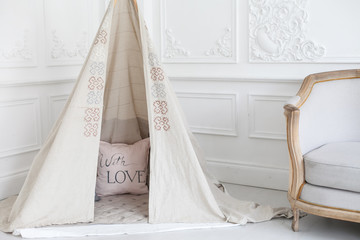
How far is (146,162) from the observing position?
324 centimetres

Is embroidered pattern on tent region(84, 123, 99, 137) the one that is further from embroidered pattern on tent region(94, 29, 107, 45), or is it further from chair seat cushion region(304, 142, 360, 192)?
chair seat cushion region(304, 142, 360, 192)

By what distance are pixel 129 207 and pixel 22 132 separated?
1003mm

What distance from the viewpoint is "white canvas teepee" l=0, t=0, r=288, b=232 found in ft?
9.20

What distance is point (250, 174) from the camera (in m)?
3.63

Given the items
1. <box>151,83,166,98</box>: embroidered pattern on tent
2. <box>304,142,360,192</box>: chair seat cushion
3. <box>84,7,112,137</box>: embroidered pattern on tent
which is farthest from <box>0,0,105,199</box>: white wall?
<box>304,142,360,192</box>: chair seat cushion

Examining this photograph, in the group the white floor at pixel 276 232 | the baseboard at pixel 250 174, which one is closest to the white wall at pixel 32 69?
the white floor at pixel 276 232

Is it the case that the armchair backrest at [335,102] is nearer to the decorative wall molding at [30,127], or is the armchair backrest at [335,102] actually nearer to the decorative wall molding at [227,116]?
the decorative wall molding at [227,116]

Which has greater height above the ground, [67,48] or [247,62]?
[67,48]

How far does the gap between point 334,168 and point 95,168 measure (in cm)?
132

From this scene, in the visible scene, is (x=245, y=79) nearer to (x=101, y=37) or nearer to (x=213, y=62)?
(x=213, y=62)

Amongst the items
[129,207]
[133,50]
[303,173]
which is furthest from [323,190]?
[133,50]

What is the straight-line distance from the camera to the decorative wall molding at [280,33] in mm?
3268

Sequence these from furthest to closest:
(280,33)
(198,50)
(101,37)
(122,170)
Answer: (198,50) → (280,33) → (122,170) → (101,37)

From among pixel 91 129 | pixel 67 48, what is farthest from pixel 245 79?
pixel 67 48
